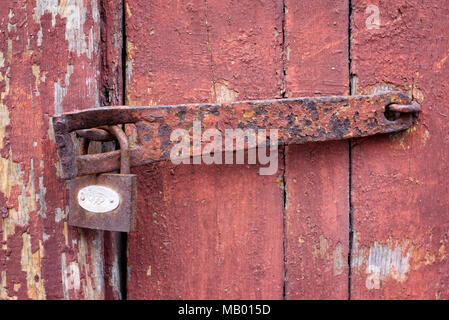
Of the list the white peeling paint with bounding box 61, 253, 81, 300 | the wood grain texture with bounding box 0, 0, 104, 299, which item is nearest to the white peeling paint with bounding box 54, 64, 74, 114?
the wood grain texture with bounding box 0, 0, 104, 299

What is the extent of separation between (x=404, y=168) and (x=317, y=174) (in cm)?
15

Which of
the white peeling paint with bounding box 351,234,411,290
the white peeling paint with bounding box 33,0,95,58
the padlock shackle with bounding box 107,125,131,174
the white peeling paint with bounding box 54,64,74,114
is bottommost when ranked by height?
the white peeling paint with bounding box 351,234,411,290

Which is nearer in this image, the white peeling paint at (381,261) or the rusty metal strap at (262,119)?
the rusty metal strap at (262,119)

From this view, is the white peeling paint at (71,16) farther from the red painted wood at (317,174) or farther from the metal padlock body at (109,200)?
the red painted wood at (317,174)

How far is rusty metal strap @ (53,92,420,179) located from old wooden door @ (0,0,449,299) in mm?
42

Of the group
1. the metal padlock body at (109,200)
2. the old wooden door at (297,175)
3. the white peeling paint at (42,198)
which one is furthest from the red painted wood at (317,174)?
the white peeling paint at (42,198)

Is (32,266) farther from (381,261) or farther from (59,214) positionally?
(381,261)

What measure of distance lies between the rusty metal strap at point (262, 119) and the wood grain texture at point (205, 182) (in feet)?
0.21

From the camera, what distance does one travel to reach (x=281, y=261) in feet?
1.98

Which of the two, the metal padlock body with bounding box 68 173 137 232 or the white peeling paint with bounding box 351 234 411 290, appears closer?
the metal padlock body with bounding box 68 173 137 232

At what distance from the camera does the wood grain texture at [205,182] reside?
562 mm

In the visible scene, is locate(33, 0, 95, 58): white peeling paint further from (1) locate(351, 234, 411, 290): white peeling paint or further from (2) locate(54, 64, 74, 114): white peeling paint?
(1) locate(351, 234, 411, 290): white peeling paint

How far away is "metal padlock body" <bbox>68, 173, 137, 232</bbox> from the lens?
47cm

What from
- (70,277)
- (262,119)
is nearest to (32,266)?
(70,277)
